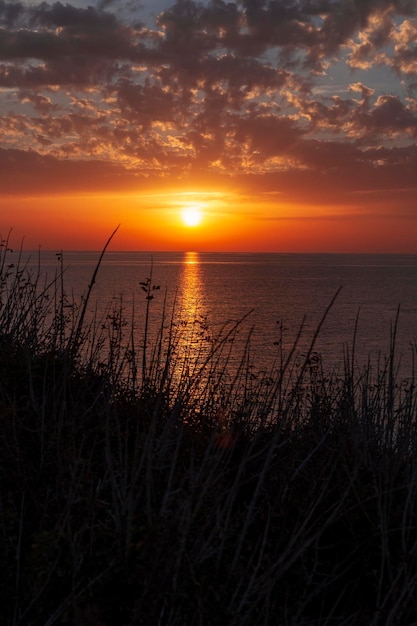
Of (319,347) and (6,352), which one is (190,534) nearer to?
(6,352)

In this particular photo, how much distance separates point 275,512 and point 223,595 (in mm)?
1634

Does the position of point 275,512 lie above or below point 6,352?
below

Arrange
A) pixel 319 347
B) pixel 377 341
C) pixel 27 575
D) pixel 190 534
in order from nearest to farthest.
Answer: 1. pixel 27 575
2. pixel 190 534
3. pixel 319 347
4. pixel 377 341

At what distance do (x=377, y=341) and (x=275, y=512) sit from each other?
42153 millimetres

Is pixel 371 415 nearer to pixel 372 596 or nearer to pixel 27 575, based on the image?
pixel 372 596

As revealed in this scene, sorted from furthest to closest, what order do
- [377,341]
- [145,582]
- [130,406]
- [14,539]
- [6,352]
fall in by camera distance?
[377,341]
[6,352]
[130,406]
[14,539]
[145,582]

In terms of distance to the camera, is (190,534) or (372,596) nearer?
(190,534)

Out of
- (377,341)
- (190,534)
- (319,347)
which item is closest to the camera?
(190,534)

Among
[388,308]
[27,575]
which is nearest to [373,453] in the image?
[27,575]

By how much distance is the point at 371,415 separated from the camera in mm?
8211

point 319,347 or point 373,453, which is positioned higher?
point 373,453

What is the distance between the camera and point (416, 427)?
7926 mm

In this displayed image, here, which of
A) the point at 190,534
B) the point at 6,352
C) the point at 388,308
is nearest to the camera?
the point at 190,534

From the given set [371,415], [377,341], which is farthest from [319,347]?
[371,415]
